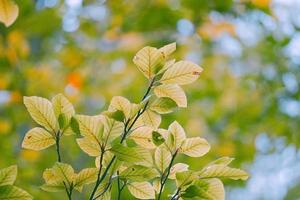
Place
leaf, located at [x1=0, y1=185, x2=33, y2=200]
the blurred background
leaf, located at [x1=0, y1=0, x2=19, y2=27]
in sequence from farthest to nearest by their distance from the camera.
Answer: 1. the blurred background
2. leaf, located at [x1=0, y1=0, x2=19, y2=27]
3. leaf, located at [x1=0, y1=185, x2=33, y2=200]

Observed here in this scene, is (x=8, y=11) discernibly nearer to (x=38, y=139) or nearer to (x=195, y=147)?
(x=38, y=139)

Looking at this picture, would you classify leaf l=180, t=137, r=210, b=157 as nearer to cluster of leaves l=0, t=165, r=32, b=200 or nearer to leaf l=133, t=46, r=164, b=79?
leaf l=133, t=46, r=164, b=79

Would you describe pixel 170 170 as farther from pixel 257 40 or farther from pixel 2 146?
pixel 257 40

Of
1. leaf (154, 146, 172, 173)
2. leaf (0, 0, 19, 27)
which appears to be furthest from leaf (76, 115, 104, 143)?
leaf (0, 0, 19, 27)

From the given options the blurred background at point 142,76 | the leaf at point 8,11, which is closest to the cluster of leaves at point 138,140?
A: the leaf at point 8,11

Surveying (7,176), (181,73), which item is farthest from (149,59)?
(7,176)

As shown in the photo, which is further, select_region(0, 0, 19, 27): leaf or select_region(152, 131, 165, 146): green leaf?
select_region(0, 0, 19, 27): leaf

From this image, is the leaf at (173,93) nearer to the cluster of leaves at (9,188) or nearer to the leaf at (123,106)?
the leaf at (123,106)
